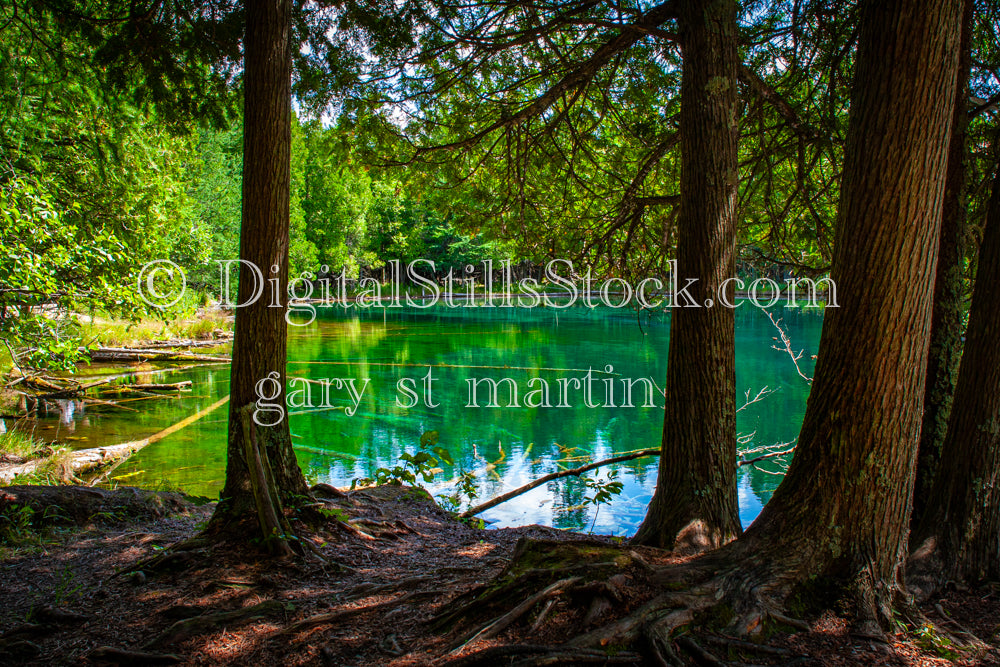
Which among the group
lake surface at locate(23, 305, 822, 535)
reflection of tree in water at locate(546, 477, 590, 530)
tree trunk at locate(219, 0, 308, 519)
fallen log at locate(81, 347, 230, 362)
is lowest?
reflection of tree in water at locate(546, 477, 590, 530)

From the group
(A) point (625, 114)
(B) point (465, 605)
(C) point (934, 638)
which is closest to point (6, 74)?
(A) point (625, 114)

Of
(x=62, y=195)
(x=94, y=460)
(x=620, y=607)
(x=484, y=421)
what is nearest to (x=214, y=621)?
(x=620, y=607)

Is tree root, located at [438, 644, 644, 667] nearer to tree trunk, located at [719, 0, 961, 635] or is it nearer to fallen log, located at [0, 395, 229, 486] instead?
tree trunk, located at [719, 0, 961, 635]

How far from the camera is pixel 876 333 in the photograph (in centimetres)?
263

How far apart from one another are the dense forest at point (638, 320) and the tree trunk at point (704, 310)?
0.06 feet

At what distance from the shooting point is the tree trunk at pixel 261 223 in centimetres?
392

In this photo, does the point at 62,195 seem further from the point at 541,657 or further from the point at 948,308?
the point at 948,308

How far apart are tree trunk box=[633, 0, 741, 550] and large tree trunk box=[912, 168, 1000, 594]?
1114 millimetres

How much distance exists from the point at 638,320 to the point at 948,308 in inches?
76.4

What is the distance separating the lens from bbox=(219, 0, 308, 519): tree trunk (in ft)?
12.9

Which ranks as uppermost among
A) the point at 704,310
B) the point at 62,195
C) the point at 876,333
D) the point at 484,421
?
the point at 62,195

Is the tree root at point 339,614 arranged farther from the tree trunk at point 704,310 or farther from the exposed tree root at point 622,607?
the tree trunk at point 704,310

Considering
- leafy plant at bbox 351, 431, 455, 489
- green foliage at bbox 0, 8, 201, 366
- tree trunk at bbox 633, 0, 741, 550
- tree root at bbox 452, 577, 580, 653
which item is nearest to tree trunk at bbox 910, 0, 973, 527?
tree trunk at bbox 633, 0, 741, 550

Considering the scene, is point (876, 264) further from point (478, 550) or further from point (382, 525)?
point (382, 525)
